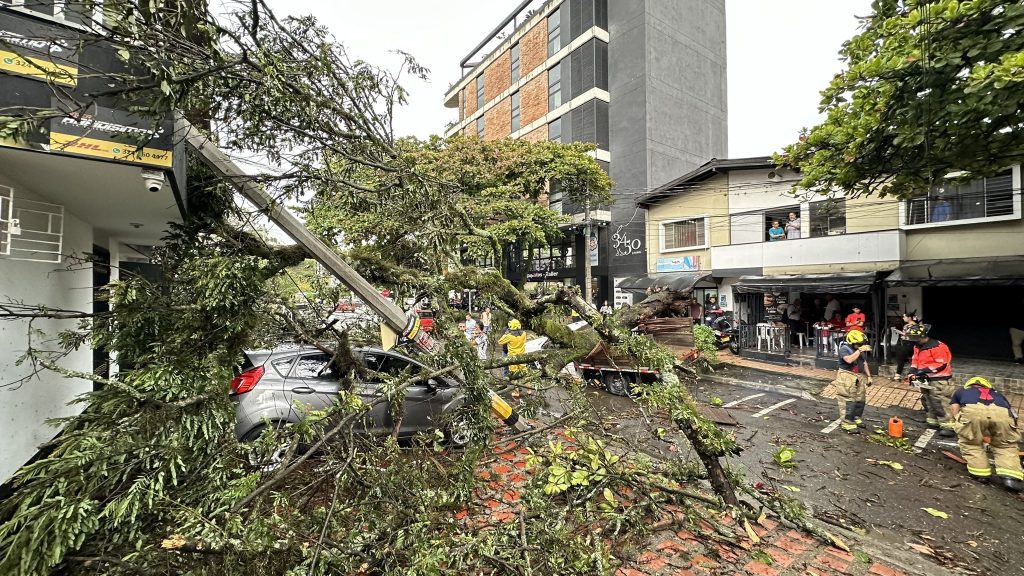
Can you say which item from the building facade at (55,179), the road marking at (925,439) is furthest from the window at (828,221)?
the building facade at (55,179)

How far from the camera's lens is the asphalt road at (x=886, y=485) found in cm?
345

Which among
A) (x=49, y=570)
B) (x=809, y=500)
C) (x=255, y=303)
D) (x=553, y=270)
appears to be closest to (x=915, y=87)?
(x=809, y=500)

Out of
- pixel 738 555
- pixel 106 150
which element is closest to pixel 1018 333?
pixel 738 555

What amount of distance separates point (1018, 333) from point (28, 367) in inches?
673

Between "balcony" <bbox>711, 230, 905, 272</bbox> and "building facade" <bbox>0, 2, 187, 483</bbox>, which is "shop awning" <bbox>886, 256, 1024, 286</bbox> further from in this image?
"building facade" <bbox>0, 2, 187, 483</bbox>

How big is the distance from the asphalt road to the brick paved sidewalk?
0.56 metres

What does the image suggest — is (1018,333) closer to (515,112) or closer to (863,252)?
(863,252)

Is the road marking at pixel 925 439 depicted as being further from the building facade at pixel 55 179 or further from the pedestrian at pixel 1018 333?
the building facade at pixel 55 179

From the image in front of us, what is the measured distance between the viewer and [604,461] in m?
3.58

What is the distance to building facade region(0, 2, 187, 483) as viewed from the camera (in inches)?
112

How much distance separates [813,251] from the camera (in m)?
12.2

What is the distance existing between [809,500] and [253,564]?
4.93m

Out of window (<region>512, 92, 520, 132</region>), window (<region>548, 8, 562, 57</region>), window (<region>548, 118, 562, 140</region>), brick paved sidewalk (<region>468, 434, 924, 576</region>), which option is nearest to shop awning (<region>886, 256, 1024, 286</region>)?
brick paved sidewalk (<region>468, 434, 924, 576</region>)

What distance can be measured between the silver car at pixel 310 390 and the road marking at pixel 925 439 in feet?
21.2
